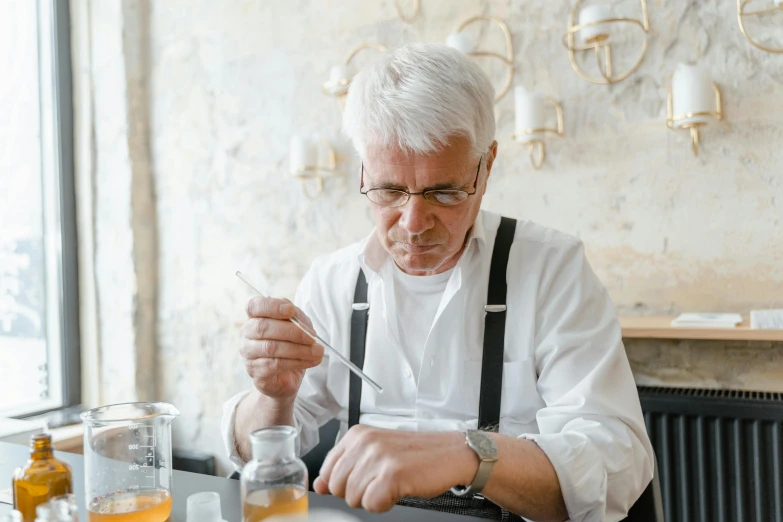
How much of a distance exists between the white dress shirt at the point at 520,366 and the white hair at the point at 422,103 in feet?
0.98

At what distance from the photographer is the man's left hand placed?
2.81 feet

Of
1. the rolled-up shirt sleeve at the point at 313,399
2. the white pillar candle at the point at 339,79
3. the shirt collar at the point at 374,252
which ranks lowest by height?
the rolled-up shirt sleeve at the point at 313,399

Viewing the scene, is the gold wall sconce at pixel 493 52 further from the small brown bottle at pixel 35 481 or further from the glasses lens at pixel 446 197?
the small brown bottle at pixel 35 481

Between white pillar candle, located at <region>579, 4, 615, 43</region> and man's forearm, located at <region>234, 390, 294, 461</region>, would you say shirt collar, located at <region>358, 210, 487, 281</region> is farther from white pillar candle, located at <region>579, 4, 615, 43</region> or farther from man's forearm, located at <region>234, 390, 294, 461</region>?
white pillar candle, located at <region>579, 4, 615, 43</region>

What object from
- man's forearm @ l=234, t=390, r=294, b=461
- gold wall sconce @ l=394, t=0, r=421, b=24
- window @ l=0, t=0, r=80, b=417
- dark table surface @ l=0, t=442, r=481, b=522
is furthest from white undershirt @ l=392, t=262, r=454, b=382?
window @ l=0, t=0, r=80, b=417

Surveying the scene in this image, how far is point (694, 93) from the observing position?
209 cm

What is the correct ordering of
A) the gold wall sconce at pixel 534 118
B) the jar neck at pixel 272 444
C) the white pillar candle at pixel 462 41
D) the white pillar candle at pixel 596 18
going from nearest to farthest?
the jar neck at pixel 272 444, the white pillar candle at pixel 596 18, the gold wall sconce at pixel 534 118, the white pillar candle at pixel 462 41

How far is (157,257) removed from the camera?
11.2 ft

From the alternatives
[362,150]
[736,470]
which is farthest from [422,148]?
[736,470]

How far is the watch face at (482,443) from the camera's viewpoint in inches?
39.8

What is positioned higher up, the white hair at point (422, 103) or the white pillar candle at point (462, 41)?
the white pillar candle at point (462, 41)

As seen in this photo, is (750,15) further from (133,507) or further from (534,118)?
(133,507)

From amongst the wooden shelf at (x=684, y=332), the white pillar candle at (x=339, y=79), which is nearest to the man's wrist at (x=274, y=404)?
the wooden shelf at (x=684, y=332)

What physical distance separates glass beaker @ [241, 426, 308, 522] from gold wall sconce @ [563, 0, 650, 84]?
76.3 inches
